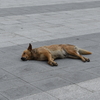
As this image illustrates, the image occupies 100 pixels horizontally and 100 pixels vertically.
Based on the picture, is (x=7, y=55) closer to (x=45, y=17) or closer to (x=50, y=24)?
(x=50, y=24)

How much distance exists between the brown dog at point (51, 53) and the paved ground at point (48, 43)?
18 centimetres

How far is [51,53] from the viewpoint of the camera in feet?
31.0

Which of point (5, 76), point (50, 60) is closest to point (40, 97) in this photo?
point (5, 76)

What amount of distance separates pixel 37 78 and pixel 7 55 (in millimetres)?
2223

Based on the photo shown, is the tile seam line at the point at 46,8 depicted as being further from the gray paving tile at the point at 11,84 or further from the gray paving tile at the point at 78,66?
the gray paving tile at the point at 11,84

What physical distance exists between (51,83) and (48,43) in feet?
12.9

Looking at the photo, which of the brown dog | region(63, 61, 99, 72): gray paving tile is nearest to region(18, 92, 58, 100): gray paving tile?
region(63, 61, 99, 72): gray paving tile

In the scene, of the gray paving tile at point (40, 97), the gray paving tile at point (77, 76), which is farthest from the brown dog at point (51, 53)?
the gray paving tile at point (40, 97)

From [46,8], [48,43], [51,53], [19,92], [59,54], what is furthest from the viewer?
[46,8]

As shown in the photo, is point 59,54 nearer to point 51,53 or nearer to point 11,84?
point 51,53

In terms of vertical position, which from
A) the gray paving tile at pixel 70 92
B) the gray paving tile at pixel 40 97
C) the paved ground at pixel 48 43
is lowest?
the paved ground at pixel 48 43

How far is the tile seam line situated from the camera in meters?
18.2

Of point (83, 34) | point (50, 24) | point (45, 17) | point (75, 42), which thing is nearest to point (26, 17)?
point (45, 17)

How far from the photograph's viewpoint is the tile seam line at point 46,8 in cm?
1817
